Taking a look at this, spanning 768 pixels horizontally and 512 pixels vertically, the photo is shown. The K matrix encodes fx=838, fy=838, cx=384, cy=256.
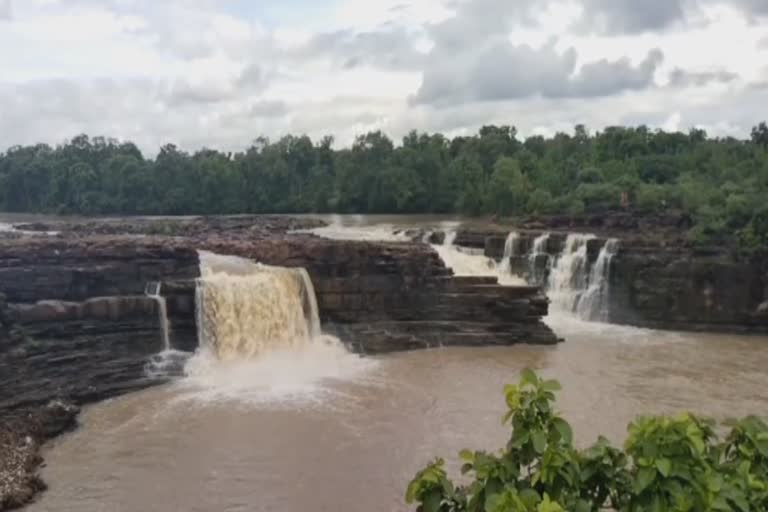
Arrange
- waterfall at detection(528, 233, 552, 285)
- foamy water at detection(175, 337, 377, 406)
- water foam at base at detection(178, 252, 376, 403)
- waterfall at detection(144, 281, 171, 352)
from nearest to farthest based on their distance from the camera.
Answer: foamy water at detection(175, 337, 377, 406) < water foam at base at detection(178, 252, 376, 403) < waterfall at detection(144, 281, 171, 352) < waterfall at detection(528, 233, 552, 285)

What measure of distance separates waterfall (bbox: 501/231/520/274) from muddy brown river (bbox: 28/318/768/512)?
4660 mm


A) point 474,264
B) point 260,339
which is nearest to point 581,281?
point 474,264

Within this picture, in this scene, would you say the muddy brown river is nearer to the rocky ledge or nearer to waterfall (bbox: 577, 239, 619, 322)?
the rocky ledge

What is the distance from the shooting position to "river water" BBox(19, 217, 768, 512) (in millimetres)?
11719

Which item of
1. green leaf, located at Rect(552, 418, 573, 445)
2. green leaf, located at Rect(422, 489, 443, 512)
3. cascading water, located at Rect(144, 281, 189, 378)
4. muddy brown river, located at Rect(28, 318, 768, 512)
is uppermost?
green leaf, located at Rect(552, 418, 573, 445)

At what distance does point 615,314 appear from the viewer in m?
24.3

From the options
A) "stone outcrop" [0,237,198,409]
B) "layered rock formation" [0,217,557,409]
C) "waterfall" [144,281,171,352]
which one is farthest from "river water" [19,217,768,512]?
"waterfall" [144,281,171,352]

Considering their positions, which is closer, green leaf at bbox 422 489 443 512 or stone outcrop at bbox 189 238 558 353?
green leaf at bbox 422 489 443 512

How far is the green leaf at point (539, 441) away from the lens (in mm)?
3601

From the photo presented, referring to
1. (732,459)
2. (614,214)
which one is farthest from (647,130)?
(732,459)

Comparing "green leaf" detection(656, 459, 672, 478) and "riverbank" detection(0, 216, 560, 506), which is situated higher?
"green leaf" detection(656, 459, 672, 478)

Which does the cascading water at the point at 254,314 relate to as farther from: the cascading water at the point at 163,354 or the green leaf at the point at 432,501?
the green leaf at the point at 432,501

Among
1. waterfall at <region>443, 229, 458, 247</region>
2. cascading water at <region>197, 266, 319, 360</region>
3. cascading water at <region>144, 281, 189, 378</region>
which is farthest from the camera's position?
waterfall at <region>443, 229, 458, 247</region>

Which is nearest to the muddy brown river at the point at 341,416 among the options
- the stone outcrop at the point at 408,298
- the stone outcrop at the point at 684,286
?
the stone outcrop at the point at 408,298
